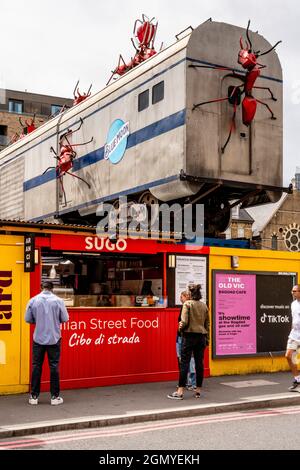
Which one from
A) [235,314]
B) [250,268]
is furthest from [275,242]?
[235,314]

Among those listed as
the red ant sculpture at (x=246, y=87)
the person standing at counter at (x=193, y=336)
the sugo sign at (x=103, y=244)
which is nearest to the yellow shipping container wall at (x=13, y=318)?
the sugo sign at (x=103, y=244)

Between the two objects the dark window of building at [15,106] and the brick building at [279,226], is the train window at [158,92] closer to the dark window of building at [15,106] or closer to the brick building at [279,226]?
the brick building at [279,226]

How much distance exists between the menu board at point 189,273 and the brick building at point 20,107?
45.5 metres

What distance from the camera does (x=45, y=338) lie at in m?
9.65

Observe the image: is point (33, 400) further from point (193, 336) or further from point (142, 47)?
point (142, 47)

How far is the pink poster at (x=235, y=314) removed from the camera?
12.9 m

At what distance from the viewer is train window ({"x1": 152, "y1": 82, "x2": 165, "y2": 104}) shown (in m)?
13.0

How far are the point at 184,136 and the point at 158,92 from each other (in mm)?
1405

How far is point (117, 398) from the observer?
10125mm

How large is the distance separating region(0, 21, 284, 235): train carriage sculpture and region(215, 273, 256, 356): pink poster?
1.71 metres

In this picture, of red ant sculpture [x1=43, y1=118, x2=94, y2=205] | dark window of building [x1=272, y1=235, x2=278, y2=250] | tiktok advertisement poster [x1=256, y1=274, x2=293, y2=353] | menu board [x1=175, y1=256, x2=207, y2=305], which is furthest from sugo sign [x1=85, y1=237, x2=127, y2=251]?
dark window of building [x1=272, y1=235, x2=278, y2=250]

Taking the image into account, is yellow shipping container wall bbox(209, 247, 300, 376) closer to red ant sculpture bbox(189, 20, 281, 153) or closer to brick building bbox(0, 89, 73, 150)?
red ant sculpture bbox(189, 20, 281, 153)
